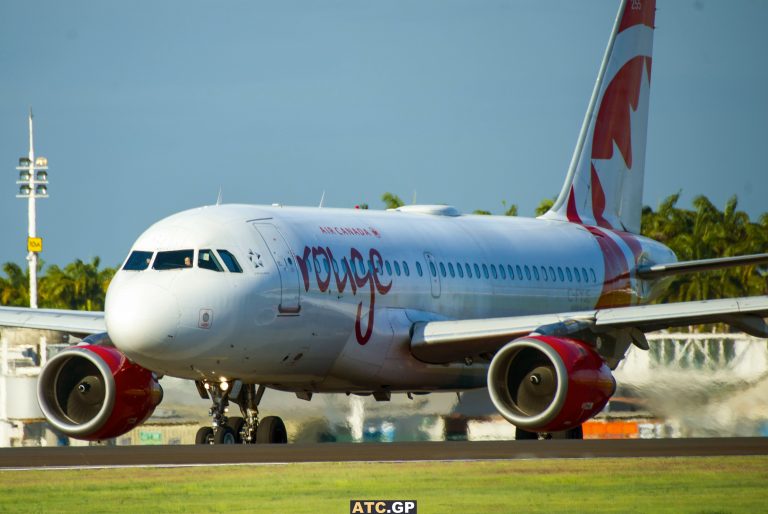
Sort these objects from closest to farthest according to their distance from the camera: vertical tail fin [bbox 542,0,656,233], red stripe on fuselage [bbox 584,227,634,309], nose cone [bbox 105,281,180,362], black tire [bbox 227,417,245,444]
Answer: nose cone [bbox 105,281,180,362]
black tire [bbox 227,417,245,444]
red stripe on fuselage [bbox 584,227,634,309]
vertical tail fin [bbox 542,0,656,233]

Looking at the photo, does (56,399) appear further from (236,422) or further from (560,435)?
(560,435)

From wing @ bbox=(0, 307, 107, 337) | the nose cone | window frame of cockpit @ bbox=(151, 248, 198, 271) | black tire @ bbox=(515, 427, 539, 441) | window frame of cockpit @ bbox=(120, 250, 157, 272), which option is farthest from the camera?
black tire @ bbox=(515, 427, 539, 441)

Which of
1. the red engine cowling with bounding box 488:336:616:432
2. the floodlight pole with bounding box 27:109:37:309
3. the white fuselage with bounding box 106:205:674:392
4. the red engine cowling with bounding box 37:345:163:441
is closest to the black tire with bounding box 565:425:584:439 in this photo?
the white fuselage with bounding box 106:205:674:392

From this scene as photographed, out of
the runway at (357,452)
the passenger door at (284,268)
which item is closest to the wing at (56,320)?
the runway at (357,452)

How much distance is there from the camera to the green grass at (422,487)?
14891 mm

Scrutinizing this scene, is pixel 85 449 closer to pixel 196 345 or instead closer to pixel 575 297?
pixel 196 345

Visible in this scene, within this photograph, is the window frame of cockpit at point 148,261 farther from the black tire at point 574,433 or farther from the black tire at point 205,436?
the black tire at point 574,433

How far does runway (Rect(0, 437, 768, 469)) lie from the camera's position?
19188 millimetres

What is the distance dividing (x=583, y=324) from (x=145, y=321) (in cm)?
702

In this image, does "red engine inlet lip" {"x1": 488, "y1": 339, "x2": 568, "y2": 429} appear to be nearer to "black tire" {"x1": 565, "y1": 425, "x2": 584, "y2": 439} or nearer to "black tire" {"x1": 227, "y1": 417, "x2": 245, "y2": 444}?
"black tire" {"x1": 565, "y1": 425, "x2": 584, "y2": 439}

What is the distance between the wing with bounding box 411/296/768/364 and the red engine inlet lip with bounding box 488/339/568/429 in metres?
0.76

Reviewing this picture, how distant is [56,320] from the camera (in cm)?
2695

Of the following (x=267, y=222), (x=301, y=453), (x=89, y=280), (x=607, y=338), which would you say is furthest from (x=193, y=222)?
(x=89, y=280)

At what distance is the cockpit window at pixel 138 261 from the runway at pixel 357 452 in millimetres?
2501
